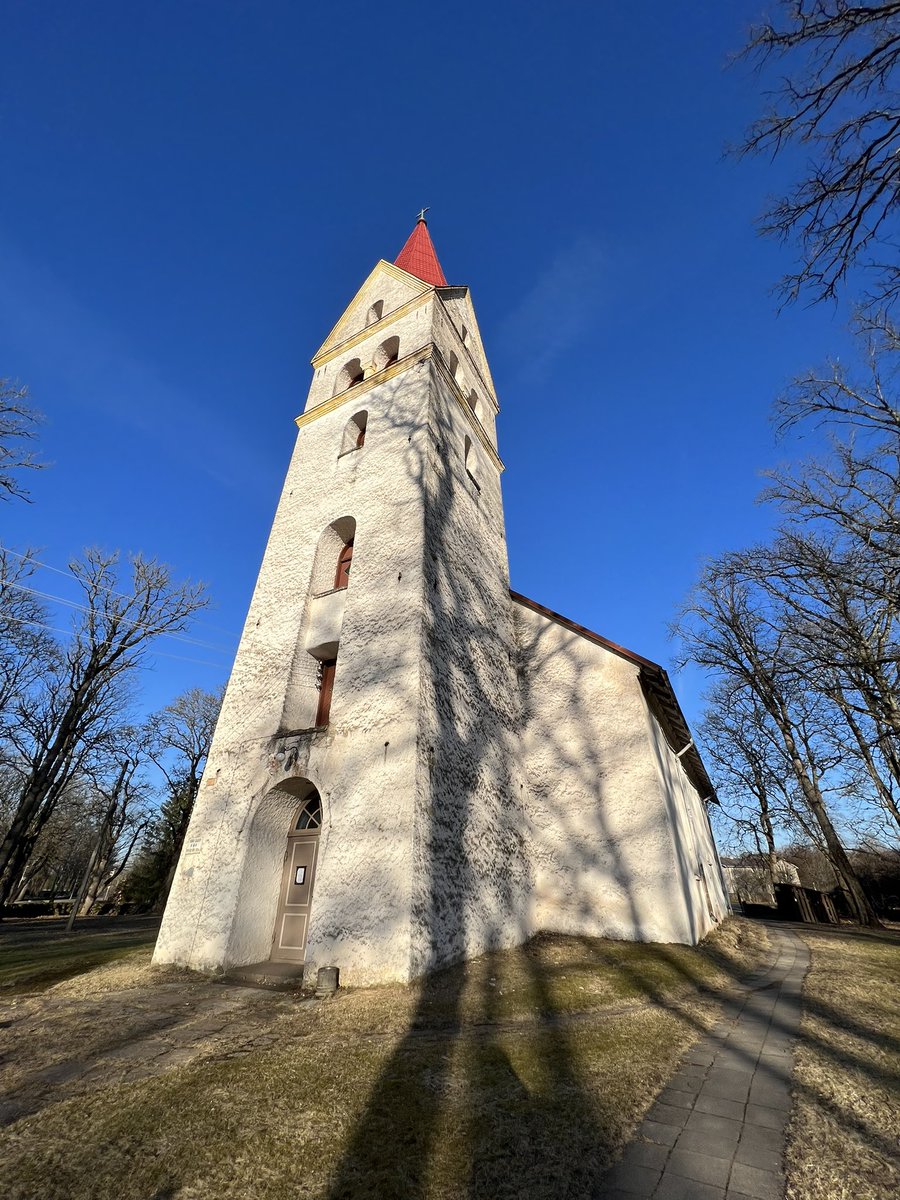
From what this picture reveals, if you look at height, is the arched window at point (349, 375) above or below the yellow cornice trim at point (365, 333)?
below

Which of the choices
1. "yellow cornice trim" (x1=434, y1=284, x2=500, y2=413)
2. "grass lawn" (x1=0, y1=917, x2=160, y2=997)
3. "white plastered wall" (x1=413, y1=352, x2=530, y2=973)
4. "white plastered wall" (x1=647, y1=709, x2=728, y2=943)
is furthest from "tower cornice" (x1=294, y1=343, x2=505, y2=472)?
"grass lawn" (x1=0, y1=917, x2=160, y2=997)

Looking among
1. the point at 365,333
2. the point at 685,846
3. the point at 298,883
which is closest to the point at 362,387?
the point at 365,333

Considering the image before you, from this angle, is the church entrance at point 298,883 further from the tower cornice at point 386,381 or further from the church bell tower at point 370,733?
the tower cornice at point 386,381

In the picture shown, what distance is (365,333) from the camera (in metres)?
16.4

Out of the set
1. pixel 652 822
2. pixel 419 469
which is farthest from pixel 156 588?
pixel 652 822

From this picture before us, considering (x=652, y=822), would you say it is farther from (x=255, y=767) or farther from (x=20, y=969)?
(x=20, y=969)

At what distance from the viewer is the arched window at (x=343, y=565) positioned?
12.0 m

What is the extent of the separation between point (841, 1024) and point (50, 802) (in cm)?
2395

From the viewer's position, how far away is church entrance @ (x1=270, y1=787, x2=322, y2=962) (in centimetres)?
865

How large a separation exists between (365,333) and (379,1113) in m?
17.9

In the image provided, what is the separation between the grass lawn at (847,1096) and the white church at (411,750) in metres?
3.43

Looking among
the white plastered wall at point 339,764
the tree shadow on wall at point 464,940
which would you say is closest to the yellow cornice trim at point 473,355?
the tree shadow on wall at point 464,940

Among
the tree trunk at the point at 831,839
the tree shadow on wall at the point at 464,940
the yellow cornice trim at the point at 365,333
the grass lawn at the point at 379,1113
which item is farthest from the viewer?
the tree trunk at the point at 831,839

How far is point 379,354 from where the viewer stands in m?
15.9
